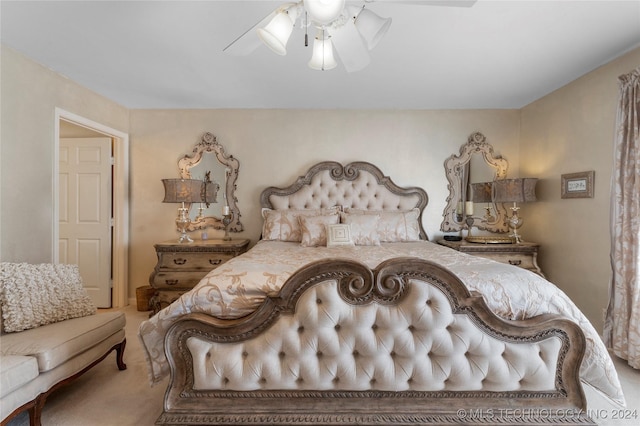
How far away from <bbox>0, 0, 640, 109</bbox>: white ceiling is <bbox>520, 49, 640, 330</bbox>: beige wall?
0.21 m

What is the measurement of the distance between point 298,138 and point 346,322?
8.82 ft

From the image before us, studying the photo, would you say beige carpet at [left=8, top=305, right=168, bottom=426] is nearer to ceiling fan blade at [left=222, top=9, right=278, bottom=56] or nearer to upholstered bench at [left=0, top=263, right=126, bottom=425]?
upholstered bench at [left=0, top=263, right=126, bottom=425]

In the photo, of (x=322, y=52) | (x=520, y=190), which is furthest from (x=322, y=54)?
(x=520, y=190)

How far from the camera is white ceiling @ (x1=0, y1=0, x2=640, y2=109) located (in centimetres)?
187

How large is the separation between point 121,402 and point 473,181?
159 inches

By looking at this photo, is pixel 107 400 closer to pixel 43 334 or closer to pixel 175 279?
pixel 43 334

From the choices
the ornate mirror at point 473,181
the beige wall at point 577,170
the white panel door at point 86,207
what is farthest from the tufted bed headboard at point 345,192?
the white panel door at point 86,207

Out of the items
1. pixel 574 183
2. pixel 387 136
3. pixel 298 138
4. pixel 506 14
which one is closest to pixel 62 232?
pixel 298 138

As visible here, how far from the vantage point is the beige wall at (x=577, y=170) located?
2.58 m

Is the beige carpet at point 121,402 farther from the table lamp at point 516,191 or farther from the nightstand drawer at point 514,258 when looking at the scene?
the table lamp at point 516,191

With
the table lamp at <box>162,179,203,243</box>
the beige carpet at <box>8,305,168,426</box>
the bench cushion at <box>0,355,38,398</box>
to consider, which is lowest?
the beige carpet at <box>8,305,168,426</box>

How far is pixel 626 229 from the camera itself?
2277mm

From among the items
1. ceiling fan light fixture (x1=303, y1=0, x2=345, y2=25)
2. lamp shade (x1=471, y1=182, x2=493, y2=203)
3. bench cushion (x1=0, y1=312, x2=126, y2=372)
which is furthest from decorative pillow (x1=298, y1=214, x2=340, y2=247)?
ceiling fan light fixture (x1=303, y1=0, x2=345, y2=25)

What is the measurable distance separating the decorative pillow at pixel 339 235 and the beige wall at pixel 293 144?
3.67 ft
